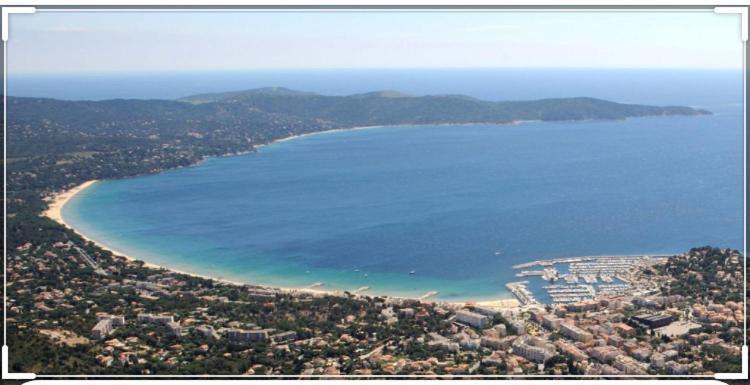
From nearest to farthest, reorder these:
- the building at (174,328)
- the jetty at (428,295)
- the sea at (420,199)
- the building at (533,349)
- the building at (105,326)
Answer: the building at (533,349) < the building at (105,326) < the building at (174,328) < the jetty at (428,295) < the sea at (420,199)

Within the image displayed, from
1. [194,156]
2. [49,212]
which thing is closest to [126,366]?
[49,212]

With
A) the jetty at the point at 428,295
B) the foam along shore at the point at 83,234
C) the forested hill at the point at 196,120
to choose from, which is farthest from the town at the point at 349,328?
the forested hill at the point at 196,120

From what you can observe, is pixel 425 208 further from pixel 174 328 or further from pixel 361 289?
pixel 174 328

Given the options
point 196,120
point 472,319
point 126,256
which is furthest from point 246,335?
point 196,120

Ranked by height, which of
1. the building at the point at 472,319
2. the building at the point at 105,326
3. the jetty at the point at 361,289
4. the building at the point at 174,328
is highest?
the building at the point at 105,326

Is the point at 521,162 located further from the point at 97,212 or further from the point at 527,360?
the point at 527,360

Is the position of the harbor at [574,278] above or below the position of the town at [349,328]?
below

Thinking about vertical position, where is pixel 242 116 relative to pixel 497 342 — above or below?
above

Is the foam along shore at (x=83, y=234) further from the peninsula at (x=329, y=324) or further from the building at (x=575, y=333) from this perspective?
the building at (x=575, y=333)
